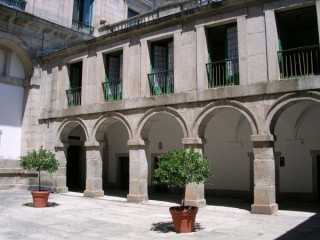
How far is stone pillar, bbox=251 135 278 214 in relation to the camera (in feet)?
32.6

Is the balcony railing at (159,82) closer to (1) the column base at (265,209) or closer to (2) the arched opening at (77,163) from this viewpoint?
(1) the column base at (265,209)

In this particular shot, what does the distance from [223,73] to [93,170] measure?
6125mm

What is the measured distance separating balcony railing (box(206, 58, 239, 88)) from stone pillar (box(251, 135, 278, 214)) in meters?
2.15

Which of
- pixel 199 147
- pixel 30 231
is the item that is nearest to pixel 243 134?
pixel 199 147

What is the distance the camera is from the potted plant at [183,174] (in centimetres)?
776

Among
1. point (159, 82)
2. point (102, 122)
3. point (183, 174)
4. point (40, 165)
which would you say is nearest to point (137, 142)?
point (102, 122)

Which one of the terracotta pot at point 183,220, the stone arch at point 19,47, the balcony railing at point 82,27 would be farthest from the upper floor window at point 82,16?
the terracotta pot at point 183,220

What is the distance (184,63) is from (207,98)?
1570 mm

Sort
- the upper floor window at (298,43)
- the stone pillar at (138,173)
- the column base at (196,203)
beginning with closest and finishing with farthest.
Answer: the upper floor window at (298,43)
the column base at (196,203)
the stone pillar at (138,173)

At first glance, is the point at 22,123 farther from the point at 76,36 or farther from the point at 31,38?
the point at 76,36

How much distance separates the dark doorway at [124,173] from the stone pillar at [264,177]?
345 inches

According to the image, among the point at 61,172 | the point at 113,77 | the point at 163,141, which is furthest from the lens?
the point at 163,141

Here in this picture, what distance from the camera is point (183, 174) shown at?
7.68 metres

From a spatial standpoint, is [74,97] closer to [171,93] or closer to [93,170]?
[93,170]
